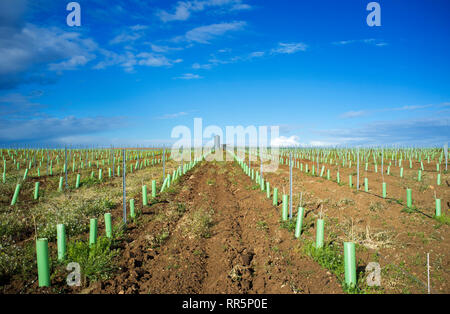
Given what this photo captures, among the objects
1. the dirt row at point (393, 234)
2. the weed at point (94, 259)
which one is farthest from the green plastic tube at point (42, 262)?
the dirt row at point (393, 234)

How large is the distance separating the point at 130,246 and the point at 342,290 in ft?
15.0

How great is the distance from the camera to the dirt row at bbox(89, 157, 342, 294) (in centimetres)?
461

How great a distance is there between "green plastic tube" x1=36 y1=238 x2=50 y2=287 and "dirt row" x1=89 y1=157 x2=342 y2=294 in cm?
65

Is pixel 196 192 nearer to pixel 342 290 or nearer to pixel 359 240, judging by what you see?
pixel 359 240

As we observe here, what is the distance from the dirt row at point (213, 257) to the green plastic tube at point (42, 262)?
2.12ft

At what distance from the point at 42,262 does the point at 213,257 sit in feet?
10.4

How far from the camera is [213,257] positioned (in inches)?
234

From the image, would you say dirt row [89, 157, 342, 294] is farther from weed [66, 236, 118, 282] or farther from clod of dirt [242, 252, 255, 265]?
weed [66, 236, 118, 282]

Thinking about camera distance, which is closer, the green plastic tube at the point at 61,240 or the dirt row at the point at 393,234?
the dirt row at the point at 393,234

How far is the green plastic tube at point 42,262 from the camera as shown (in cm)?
425

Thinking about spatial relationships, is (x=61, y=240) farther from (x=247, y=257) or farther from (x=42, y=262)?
(x=247, y=257)

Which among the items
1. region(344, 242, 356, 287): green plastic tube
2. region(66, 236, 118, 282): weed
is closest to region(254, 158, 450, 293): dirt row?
region(344, 242, 356, 287): green plastic tube

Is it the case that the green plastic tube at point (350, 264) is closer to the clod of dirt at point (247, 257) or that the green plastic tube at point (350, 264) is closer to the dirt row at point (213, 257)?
the dirt row at point (213, 257)

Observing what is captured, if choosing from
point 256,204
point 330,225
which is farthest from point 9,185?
point 330,225
